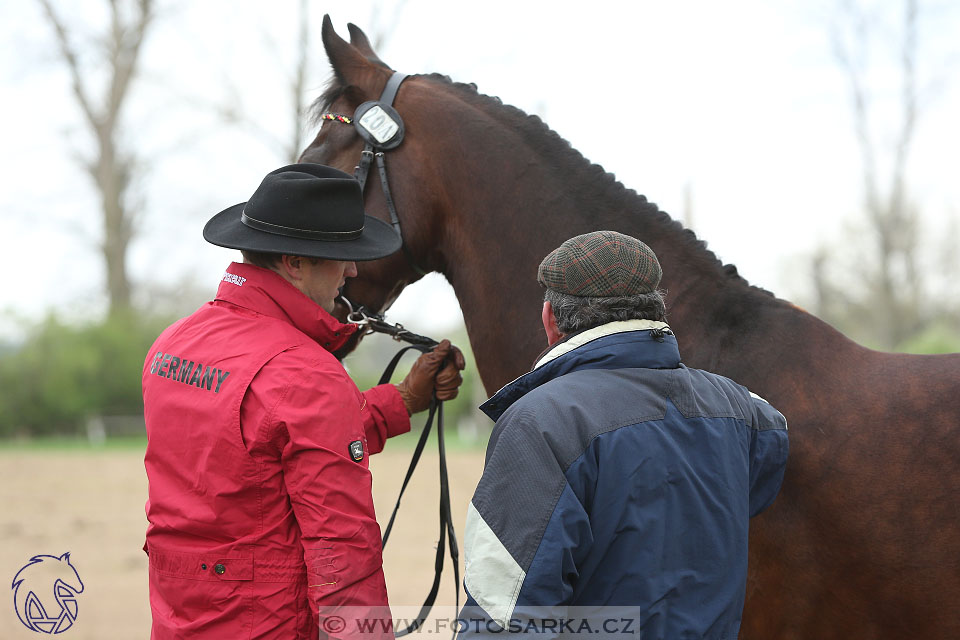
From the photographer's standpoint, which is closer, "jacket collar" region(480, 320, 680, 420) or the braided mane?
"jacket collar" region(480, 320, 680, 420)

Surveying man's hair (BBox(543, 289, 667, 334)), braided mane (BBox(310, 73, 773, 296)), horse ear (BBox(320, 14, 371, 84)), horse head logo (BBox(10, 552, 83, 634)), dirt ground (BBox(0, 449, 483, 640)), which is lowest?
dirt ground (BBox(0, 449, 483, 640))

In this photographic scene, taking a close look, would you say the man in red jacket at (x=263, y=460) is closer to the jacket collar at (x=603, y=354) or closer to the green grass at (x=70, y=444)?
the jacket collar at (x=603, y=354)

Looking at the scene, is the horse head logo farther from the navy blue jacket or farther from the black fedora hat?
the navy blue jacket

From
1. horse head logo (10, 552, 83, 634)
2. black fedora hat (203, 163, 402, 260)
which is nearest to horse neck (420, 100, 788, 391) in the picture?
black fedora hat (203, 163, 402, 260)

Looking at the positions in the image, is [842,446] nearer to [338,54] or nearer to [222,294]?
[222,294]

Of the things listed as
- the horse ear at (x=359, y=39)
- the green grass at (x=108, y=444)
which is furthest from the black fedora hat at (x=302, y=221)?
the green grass at (x=108, y=444)

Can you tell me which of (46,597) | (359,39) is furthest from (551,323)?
(46,597)

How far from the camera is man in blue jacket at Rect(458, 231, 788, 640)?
4.91 ft

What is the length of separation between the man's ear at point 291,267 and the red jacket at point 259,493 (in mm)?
180

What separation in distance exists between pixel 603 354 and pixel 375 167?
129 cm

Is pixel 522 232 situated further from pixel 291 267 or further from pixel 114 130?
pixel 114 130

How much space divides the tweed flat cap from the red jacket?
22.8 inches

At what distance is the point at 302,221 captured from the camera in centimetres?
200

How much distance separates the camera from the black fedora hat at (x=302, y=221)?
1.99 meters
